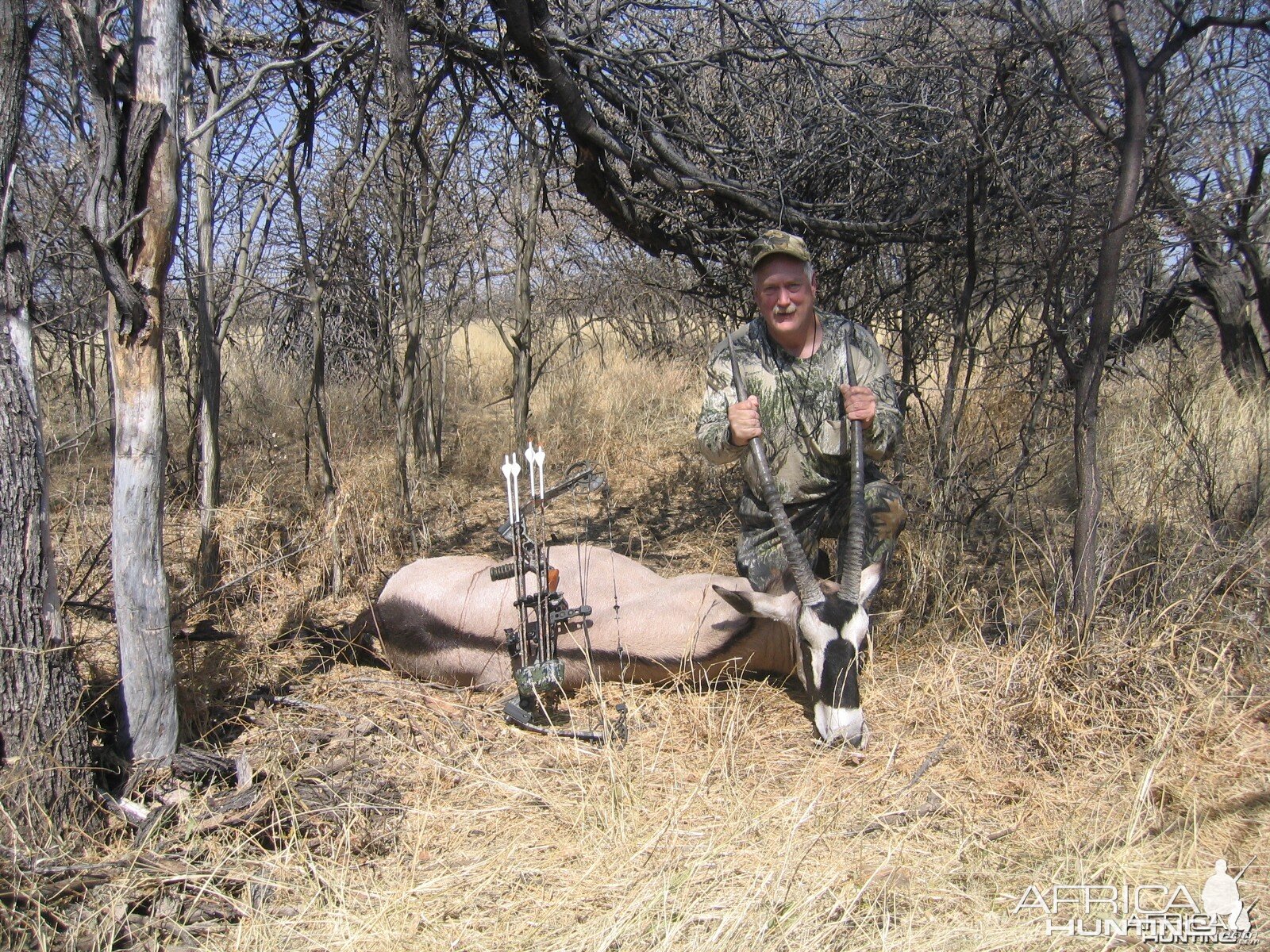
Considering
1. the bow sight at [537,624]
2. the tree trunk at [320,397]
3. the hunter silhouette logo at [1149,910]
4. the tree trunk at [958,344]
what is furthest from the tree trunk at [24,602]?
the tree trunk at [958,344]

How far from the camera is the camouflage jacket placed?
421 cm

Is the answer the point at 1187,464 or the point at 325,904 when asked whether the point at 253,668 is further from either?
the point at 1187,464

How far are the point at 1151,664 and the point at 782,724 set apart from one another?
1.43m

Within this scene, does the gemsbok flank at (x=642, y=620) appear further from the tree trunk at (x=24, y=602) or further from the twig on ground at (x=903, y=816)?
the tree trunk at (x=24, y=602)

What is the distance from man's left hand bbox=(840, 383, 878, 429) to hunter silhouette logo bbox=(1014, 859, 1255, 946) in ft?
6.04

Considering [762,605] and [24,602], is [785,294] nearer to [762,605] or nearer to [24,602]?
[762,605]

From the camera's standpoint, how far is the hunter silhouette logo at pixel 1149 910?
2.48 m

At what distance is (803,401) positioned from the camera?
424 cm

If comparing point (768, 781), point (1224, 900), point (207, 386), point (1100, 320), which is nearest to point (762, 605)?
point (768, 781)

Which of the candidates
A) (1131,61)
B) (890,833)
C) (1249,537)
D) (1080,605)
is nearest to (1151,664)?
(1080,605)

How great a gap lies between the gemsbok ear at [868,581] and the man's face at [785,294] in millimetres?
1122

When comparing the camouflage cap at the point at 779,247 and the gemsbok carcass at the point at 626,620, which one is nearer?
the gemsbok carcass at the point at 626,620

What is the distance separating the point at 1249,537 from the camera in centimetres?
414

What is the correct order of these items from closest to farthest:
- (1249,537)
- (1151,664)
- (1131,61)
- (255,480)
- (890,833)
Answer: (890,833), (1131,61), (1151,664), (1249,537), (255,480)
